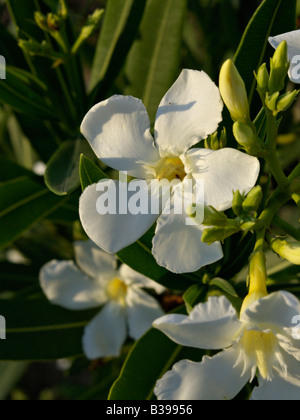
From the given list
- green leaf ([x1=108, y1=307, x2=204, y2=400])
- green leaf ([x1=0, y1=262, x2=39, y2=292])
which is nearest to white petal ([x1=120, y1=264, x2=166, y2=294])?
green leaf ([x1=108, y1=307, x2=204, y2=400])

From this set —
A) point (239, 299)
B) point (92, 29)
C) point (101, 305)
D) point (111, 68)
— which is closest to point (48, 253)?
point (101, 305)

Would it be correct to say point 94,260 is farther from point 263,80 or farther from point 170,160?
point 263,80

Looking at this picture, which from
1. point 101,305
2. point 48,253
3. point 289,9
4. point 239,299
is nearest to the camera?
point 239,299

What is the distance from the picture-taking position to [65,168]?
1311 mm

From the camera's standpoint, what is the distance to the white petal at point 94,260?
159 centimetres

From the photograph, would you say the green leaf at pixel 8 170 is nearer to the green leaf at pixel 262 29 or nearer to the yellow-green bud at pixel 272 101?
the green leaf at pixel 262 29

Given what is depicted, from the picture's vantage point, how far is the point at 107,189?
1.00 meters

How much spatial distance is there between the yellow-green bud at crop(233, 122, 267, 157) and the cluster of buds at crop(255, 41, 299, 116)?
0.19 ft

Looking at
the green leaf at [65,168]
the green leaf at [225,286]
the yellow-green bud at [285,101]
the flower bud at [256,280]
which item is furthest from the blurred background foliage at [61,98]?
the yellow-green bud at [285,101]

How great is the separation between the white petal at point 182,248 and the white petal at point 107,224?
5 centimetres

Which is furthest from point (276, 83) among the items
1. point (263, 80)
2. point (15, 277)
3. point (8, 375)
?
point (8, 375)

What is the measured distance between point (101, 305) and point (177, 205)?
0.78 meters

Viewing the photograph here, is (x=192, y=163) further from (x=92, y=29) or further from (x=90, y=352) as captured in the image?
(x=90, y=352)

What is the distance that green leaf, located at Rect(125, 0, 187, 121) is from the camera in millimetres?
Answer: 1469
